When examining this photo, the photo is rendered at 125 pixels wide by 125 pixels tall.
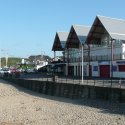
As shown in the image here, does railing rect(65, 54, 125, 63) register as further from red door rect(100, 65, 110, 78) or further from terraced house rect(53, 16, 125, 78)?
red door rect(100, 65, 110, 78)

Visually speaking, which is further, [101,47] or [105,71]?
[101,47]

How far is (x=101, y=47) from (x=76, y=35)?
5.75 metres

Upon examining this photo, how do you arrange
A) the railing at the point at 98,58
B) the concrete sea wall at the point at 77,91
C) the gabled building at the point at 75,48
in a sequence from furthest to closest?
the gabled building at the point at 75,48
the railing at the point at 98,58
the concrete sea wall at the point at 77,91

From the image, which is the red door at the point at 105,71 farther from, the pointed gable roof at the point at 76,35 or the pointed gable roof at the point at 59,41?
the pointed gable roof at the point at 59,41

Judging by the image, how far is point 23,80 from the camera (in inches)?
2334

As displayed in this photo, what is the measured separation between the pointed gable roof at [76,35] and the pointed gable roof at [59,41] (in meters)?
7.00

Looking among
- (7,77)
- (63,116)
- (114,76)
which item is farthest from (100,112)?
(7,77)

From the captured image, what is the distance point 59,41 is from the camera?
75.6 metres

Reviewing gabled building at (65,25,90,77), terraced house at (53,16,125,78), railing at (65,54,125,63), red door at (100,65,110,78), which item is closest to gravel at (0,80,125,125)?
terraced house at (53,16,125,78)

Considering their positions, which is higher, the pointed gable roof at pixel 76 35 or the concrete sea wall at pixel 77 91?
the pointed gable roof at pixel 76 35

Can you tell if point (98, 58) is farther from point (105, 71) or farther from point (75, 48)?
point (75, 48)

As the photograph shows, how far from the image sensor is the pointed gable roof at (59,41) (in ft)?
246

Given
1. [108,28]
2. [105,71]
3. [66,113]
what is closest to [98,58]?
[105,71]

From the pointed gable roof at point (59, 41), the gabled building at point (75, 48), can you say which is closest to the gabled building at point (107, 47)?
the gabled building at point (75, 48)
